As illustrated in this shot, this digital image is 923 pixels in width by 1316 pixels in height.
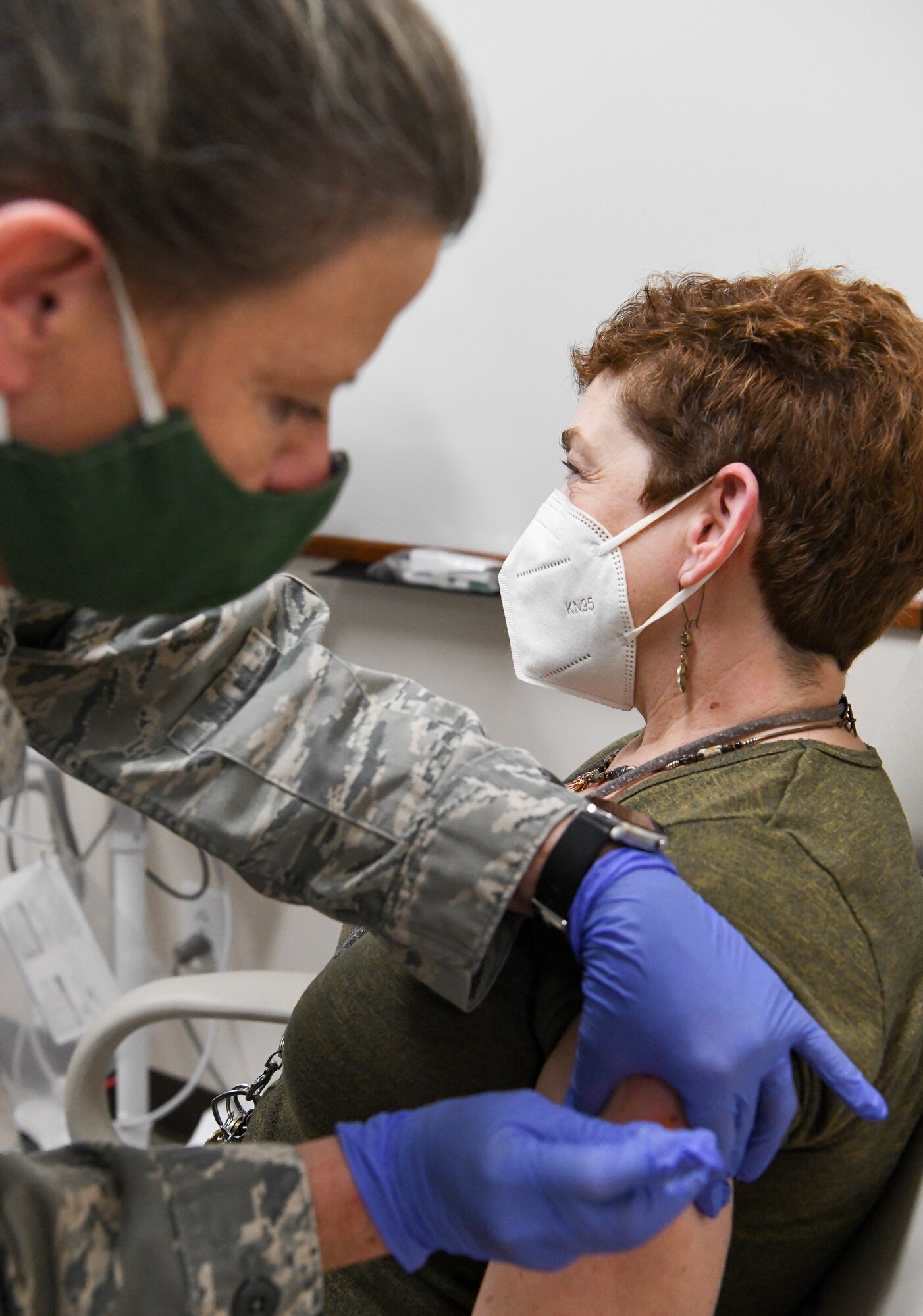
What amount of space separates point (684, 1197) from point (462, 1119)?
161 mm

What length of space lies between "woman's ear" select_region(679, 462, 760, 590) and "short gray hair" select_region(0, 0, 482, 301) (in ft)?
1.82

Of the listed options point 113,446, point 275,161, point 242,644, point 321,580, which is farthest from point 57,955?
point 275,161

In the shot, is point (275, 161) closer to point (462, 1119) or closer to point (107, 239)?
point (107, 239)

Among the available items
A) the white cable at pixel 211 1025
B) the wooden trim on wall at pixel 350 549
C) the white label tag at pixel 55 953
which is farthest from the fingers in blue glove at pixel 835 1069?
the white label tag at pixel 55 953

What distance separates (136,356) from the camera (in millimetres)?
593

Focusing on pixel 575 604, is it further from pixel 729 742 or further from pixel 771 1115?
pixel 771 1115

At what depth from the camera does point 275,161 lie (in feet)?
1.85

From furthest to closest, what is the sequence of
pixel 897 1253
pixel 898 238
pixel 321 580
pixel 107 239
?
pixel 321 580
pixel 898 238
pixel 897 1253
pixel 107 239

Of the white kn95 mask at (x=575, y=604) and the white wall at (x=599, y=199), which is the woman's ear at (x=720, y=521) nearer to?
the white kn95 mask at (x=575, y=604)

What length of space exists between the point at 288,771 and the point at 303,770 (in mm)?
13

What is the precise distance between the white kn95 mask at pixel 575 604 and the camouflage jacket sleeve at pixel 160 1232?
0.67 meters

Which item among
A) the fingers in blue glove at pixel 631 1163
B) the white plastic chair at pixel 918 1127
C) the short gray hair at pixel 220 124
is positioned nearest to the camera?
the short gray hair at pixel 220 124

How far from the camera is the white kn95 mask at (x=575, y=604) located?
1169mm

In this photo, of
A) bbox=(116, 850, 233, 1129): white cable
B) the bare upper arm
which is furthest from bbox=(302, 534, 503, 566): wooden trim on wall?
the bare upper arm
